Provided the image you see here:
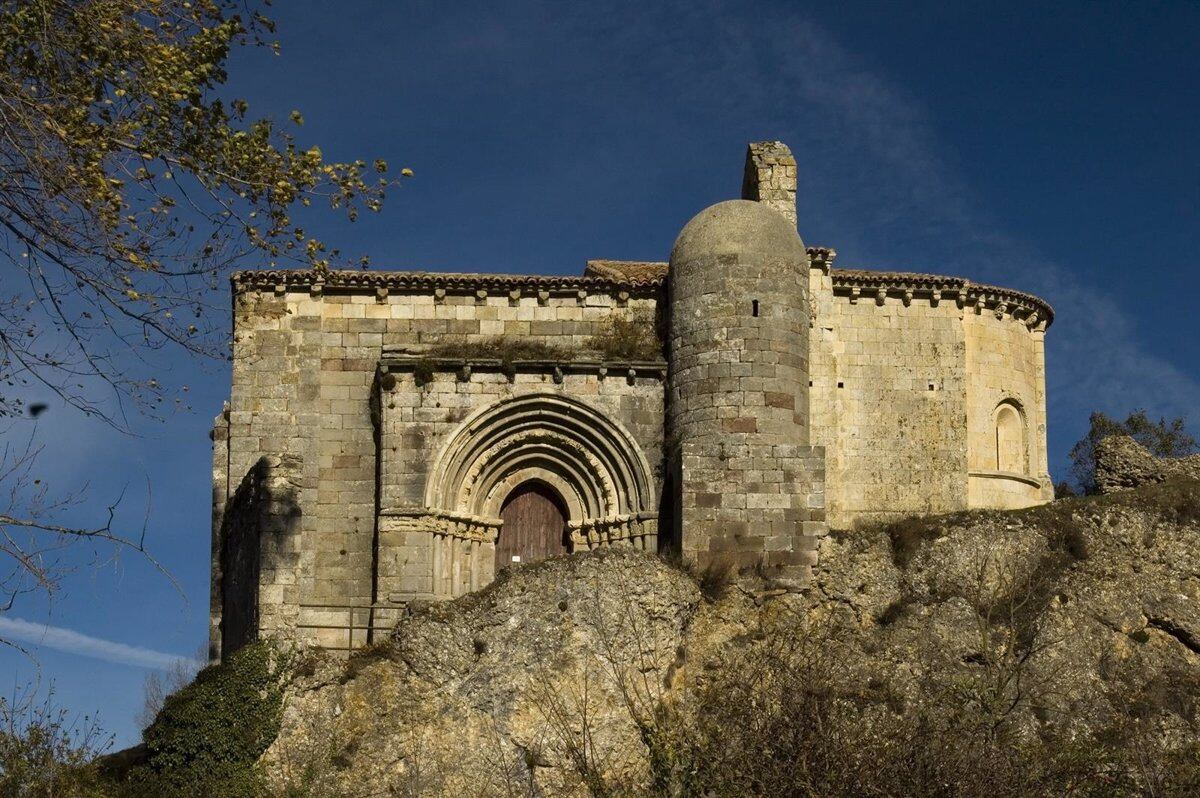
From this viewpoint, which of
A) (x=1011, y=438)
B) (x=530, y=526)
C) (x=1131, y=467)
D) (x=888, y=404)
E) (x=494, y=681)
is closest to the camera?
(x=494, y=681)

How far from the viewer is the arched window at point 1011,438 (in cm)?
2877

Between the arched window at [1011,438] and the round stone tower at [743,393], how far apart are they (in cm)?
501

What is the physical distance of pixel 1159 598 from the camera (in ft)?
76.8

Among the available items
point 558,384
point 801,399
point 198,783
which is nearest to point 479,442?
point 558,384

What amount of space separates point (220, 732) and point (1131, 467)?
1422 cm

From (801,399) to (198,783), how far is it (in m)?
9.77

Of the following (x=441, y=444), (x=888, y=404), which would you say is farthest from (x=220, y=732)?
(x=888, y=404)

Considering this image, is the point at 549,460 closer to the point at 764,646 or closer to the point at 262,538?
the point at 262,538

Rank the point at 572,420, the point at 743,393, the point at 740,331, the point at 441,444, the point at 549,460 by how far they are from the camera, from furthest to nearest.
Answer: the point at 549,460
the point at 572,420
the point at 441,444
the point at 740,331
the point at 743,393

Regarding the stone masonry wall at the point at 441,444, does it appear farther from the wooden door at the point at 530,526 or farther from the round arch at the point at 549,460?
the wooden door at the point at 530,526

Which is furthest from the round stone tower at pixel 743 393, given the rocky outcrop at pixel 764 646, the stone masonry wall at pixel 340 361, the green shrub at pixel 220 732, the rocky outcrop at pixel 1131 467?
the green shrub at pixel 220 732

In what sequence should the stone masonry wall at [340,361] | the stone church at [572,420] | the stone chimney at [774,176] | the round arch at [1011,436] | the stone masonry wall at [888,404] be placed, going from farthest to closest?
the round arch at [1011,436]
the stone chimney at [774,176]
the stone masonry wall at [888,404]
the stone masonry wall at [340,361]
the stone church at [572,420]

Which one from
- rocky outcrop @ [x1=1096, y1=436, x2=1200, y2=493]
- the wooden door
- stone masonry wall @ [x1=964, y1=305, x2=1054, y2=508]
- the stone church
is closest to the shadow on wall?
the stone church

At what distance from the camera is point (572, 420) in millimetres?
25766
